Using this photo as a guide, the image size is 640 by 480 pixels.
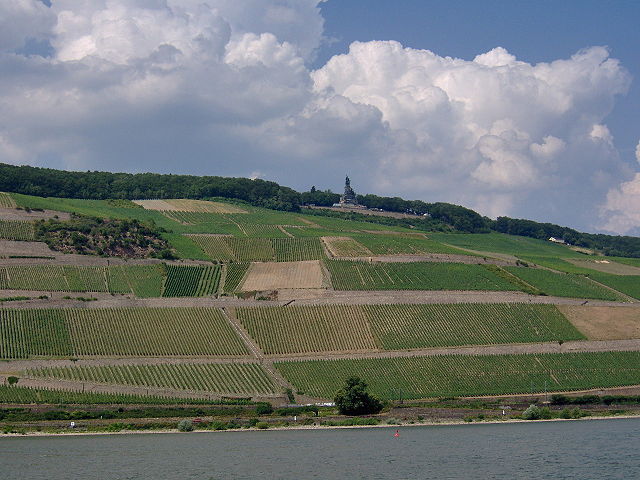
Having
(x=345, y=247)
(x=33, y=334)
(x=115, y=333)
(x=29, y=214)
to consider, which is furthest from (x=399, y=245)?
(x=33, y=334)

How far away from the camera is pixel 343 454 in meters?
71.8

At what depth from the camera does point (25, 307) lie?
381 feet

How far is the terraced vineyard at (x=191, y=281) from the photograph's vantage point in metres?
128

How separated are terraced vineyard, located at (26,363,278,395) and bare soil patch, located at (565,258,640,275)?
77.4 metres

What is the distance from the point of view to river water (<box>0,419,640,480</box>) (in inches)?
2539

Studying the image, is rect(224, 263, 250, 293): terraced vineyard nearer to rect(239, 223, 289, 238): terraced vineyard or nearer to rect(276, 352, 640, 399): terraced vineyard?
rect(239, 223, 289, 238): terraced vineyard

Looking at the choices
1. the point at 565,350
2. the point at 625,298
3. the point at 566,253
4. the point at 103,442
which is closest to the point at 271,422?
the point at 103,442

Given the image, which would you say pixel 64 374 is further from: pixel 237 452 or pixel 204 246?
pixel 204 246

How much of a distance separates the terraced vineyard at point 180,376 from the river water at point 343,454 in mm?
15014

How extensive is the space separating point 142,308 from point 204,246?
3258 cm

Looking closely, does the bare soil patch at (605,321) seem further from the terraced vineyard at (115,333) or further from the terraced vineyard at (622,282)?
the terraced vineyard at (115,333)

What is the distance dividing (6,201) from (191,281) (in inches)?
1605

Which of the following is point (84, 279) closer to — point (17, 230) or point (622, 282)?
point (17, 230)

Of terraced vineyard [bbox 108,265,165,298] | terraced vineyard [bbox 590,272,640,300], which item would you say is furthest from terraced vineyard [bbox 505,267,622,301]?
terraced vineyard [bbox 108,265,165,298]
